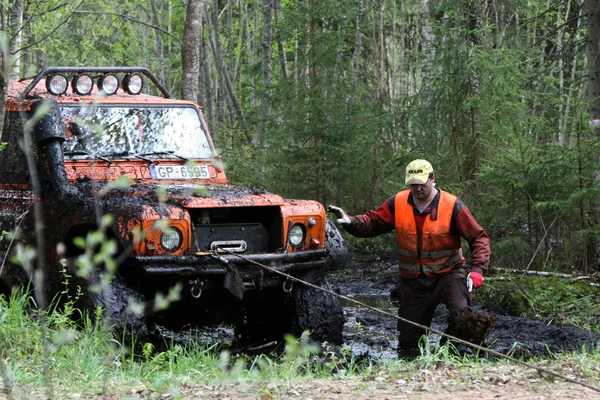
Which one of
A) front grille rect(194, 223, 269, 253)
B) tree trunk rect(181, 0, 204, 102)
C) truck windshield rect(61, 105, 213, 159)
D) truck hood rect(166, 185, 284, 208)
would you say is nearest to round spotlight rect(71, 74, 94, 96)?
truck windshield rect(61, 105, 213, 159)

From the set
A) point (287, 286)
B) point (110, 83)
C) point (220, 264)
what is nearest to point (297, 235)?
point (287, 286)

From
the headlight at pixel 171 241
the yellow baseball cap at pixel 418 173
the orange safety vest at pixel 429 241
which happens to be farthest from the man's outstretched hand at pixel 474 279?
the headlight at pixel 171 241

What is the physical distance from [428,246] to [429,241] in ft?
0.15

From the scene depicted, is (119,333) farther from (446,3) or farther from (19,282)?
(446,3)

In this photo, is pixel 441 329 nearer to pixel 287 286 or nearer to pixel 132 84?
pixel 287 286

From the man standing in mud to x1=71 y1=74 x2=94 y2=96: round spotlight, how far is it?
261cm

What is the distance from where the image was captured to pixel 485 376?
554 cm

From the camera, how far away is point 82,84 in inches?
323

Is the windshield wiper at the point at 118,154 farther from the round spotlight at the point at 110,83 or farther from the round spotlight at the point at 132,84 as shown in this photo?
the round spotlight at the point at 132,84

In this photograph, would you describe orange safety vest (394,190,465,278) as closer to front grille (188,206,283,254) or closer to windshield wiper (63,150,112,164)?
front grille (188,206,283,254)

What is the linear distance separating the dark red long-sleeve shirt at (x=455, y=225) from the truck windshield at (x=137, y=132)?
1.67 meters

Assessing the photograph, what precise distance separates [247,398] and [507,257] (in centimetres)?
757

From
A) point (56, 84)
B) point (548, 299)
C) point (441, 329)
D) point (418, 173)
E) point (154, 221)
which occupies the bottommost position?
point (441, 329)

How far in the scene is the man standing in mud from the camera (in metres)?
7.17
